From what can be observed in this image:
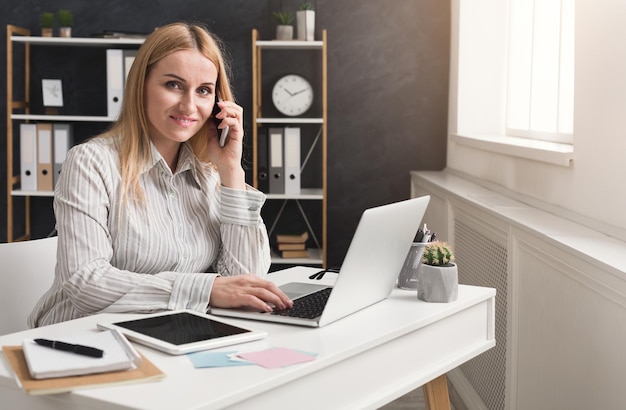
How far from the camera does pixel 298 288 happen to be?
1.89 meters

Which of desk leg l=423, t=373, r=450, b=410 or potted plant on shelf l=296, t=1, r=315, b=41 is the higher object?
potted plant on shelf l=296, t=1, r=315, b=41

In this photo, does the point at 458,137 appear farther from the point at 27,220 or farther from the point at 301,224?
the point at 27,220

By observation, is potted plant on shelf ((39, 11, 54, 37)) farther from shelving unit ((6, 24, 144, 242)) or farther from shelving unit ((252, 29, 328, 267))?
shelving unit ((252, 29, 328, 267))

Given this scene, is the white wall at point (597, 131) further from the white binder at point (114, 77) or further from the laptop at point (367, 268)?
the white binder at point (114, 77)

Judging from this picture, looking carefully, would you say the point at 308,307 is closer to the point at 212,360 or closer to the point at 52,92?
the point at 212,360

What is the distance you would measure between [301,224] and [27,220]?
1.59 metres

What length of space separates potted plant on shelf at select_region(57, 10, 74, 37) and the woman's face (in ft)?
8.79

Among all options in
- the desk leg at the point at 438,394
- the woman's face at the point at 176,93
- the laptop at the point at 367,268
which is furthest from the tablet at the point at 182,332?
the desk leg at the point at 438,394

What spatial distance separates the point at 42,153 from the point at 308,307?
10.6 feet

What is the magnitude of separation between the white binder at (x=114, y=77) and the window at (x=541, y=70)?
6.81 ft

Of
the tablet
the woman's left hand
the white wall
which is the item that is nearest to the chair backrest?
the woman's left hand

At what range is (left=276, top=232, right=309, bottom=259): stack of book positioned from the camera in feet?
14.9

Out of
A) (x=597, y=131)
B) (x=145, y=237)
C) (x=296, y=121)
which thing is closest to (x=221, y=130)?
(x=145, y=237)

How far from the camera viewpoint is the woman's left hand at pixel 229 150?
2102 mm
